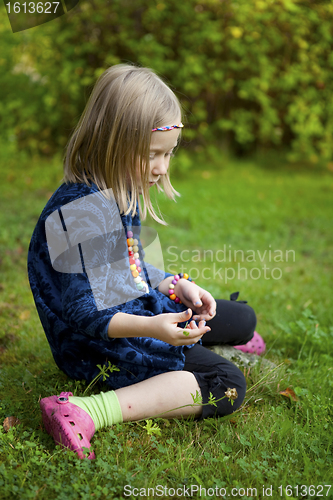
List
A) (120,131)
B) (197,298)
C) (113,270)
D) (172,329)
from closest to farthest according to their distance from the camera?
(172,329)
(120,131)
(113,270)
(197,298)

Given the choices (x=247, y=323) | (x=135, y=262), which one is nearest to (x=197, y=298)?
(x=135, y=262)

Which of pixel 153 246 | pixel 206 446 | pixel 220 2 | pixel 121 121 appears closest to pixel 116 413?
pixel 206 446

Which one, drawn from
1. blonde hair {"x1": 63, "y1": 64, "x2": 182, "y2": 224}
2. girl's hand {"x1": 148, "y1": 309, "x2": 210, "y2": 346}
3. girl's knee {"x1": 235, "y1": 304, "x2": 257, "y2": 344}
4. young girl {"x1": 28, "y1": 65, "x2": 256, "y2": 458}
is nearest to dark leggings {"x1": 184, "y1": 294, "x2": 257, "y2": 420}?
young girl {"x1": 28, "y1": 65, "x2": 256, "y2": 458}

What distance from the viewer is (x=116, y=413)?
1.65 m

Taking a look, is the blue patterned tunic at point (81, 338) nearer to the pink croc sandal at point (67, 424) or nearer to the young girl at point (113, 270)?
the young girl at point (113, 270)

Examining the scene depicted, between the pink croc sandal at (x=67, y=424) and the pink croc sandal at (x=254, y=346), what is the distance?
1019 mm

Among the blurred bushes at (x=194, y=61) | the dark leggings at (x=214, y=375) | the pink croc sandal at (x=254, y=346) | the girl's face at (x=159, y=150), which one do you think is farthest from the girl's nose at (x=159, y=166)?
the blurred bushes at (x=194, y=61)

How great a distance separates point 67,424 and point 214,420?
0.59 m

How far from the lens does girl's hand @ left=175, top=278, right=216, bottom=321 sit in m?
1.78

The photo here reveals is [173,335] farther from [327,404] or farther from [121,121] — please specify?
[327,404]

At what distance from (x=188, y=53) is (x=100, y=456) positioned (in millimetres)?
6037

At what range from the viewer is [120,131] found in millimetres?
1646

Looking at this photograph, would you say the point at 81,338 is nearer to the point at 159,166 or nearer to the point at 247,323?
the point at 159,166

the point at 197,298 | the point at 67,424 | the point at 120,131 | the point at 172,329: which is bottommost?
the point at 67,424
